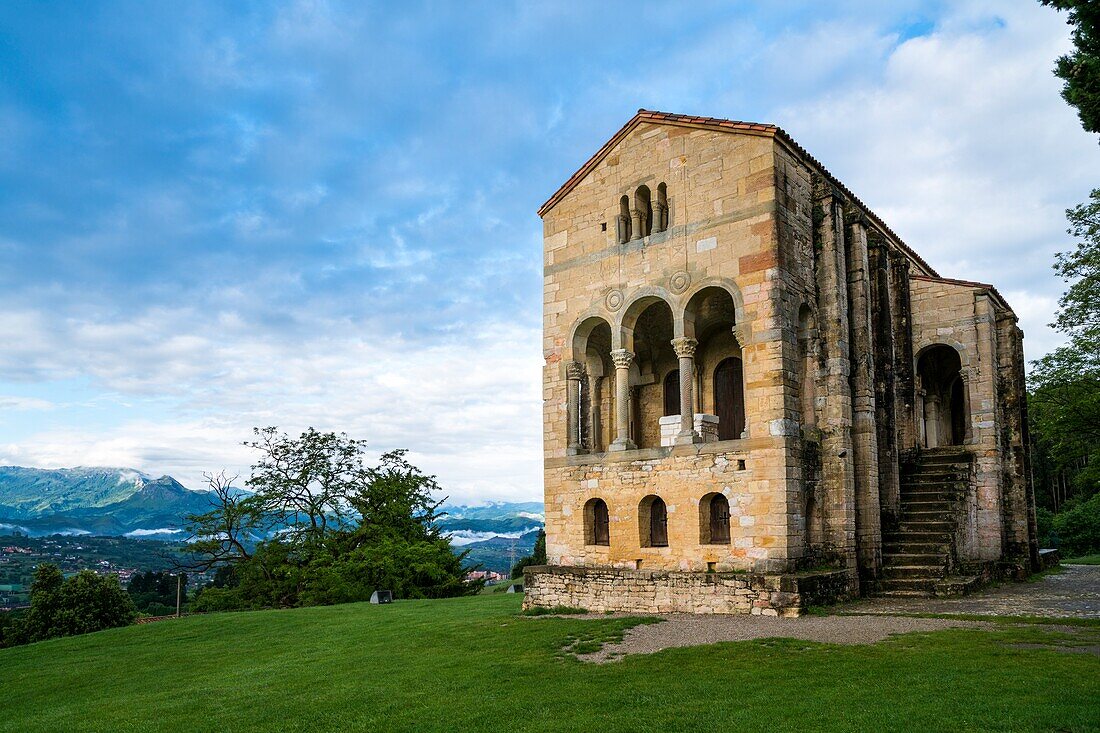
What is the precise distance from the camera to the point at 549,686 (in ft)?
34.8

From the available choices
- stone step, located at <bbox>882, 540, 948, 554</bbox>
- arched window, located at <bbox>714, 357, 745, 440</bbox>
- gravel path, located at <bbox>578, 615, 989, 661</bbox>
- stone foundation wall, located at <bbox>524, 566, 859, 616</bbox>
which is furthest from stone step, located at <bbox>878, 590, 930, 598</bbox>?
arched window, located at <bbox>714, 357, 745, 440</bbox>

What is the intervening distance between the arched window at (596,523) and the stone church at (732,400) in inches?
2.1

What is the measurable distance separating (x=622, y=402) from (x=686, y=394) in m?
1.84

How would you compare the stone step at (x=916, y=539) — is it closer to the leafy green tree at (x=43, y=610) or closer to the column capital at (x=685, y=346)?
the column capital at (x=685, y=346)

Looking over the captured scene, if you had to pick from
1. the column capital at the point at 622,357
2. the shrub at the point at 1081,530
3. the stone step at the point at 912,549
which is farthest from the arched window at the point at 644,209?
the shrub at the point at 1081,530

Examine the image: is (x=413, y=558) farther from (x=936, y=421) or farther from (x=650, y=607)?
(x=936, y=421)

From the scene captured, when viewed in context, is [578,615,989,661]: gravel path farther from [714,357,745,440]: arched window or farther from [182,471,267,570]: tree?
[182,471,267,570]: tree

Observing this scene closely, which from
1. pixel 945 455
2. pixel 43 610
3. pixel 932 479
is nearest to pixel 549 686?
pixel 932 479

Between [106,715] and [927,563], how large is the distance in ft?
58.1

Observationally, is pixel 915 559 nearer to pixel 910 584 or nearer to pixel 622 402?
pixel 910 584

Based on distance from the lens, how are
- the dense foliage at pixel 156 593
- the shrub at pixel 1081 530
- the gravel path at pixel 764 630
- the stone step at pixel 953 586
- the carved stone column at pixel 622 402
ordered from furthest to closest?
the dense foliage at pixel 156 593
the shrub at pixel 1081 530
the carved stone column at pixel 622 402
the stone step at pixel 953 586
the gravel path at pixel 764 630

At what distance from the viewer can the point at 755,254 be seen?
18.2 m

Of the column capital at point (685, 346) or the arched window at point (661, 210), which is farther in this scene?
the arched window at point (661, 210)

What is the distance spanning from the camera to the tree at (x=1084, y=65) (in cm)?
859
